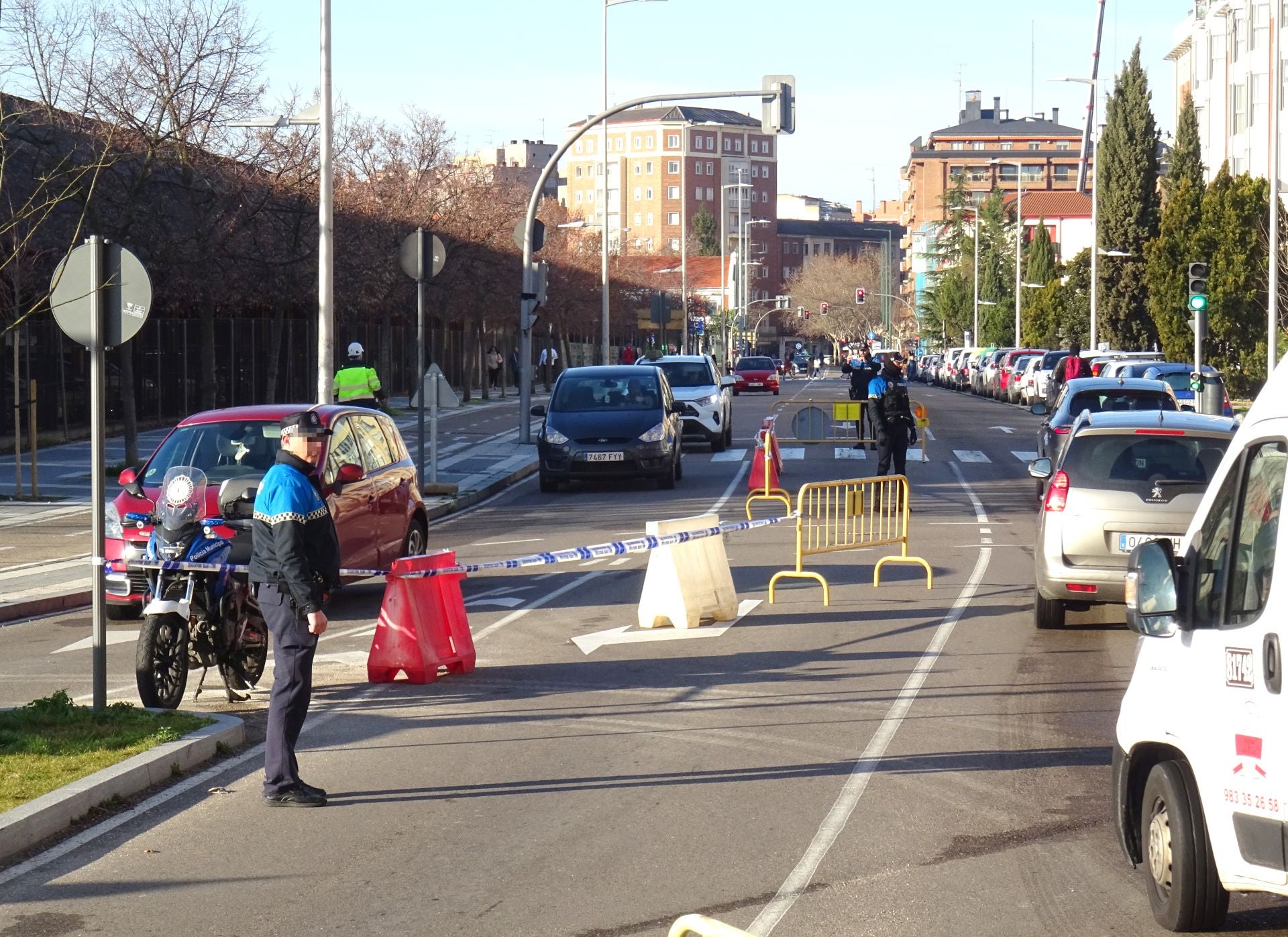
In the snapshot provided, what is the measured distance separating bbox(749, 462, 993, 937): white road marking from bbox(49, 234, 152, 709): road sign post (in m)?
4.10

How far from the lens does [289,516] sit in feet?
26.3

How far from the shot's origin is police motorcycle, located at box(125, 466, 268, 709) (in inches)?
393

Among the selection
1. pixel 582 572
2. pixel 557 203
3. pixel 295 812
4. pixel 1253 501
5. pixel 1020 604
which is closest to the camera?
pixel 1253 501

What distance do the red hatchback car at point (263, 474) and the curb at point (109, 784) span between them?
4111mm

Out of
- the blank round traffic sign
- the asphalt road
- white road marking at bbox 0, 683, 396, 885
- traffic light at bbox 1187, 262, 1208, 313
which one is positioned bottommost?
white road marking at bbox 0, 683, 396, 885

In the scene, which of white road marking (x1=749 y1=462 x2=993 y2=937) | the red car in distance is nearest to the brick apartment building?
the red car in distance

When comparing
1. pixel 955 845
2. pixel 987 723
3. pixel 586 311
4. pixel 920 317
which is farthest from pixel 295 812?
pixel 920 317

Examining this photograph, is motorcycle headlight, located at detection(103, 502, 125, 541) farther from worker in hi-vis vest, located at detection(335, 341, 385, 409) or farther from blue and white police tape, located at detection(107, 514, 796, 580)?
worker in hi-vis vest, located at detection(335, 341, 385, 409)

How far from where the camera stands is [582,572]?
55.9 ft

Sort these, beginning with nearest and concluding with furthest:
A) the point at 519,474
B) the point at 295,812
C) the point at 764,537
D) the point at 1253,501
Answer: the point at 1253,501
the point at 295,812
the point at 764,537
the point at 519,474

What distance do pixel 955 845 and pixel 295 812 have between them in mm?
2913

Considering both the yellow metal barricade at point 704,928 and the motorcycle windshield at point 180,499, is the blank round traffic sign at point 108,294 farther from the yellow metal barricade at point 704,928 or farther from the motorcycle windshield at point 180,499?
the yellow metal barricade at point 704,928

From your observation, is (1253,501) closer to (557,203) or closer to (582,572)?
(582,572)

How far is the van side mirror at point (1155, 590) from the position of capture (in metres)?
5.55
